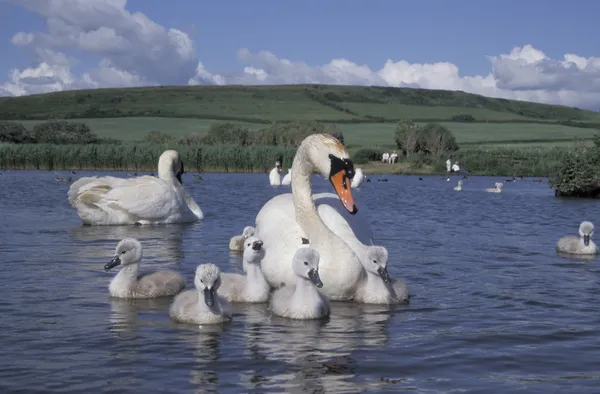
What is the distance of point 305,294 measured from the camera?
8930mm

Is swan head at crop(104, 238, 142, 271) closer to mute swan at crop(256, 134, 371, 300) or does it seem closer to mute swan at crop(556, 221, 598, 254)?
mute swan at crop(256, 134, 371, 300)

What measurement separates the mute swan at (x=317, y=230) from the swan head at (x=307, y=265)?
0.81m

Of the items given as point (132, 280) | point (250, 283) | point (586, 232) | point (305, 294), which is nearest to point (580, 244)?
point (586, 232)

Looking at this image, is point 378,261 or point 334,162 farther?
point 334,162

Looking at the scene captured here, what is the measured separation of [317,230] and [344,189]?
1.77ft

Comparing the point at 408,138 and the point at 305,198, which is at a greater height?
the point at 408,138

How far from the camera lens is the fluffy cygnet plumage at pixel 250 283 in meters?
9.76

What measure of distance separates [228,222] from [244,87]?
12584cm

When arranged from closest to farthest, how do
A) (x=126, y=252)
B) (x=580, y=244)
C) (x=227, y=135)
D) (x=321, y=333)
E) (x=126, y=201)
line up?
(x=321, y=333), (x=126, y=252), (x=580, y=244), (x=126, y=201), (x=227, y=135)

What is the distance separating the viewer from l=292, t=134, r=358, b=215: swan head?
9.84 meters

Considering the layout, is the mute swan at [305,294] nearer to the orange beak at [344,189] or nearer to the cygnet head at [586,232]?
the orange beak at [344,189]

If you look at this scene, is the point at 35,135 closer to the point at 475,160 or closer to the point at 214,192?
the point at 475,160

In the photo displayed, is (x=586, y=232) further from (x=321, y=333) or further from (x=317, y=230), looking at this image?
(x=321, y=333)

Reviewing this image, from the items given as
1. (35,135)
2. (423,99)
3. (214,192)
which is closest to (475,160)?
(214,192)
